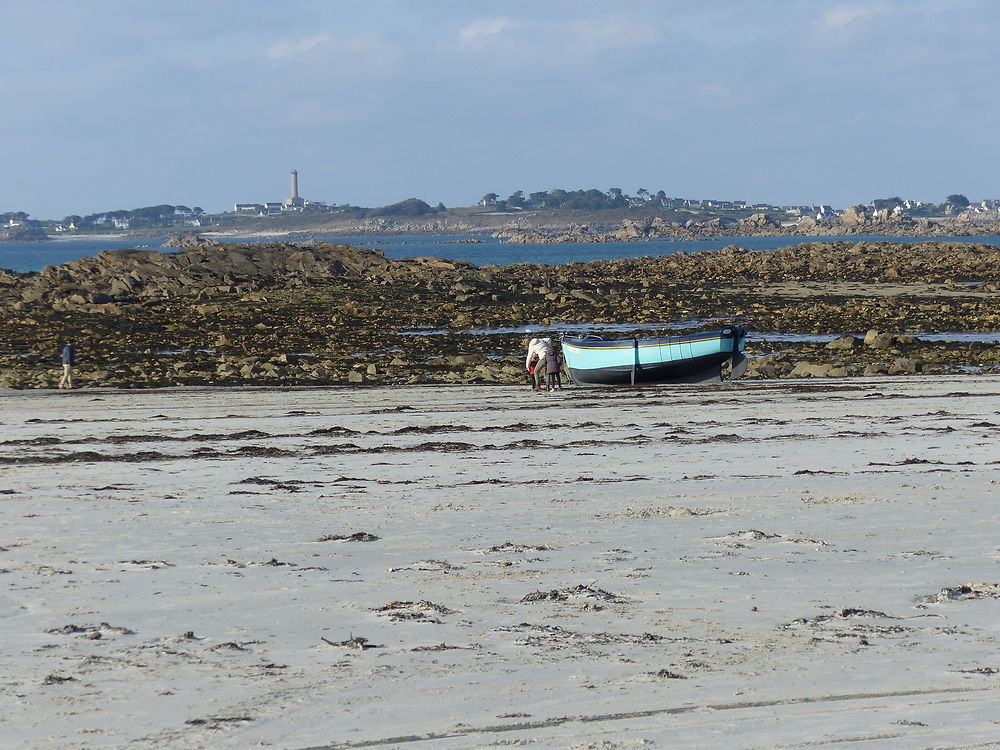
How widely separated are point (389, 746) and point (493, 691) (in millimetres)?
832

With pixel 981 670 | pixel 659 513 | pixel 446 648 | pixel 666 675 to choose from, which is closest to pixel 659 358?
pixel 659 513

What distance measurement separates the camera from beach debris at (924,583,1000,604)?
25.6 ft

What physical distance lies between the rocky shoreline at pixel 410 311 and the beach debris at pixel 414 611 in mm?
17469

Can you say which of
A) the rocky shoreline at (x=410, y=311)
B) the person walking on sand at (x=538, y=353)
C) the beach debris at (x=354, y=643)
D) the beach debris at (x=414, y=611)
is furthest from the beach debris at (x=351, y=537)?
the rocky shoreline at (x=410, y=311)

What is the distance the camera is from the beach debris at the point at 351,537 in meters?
9.71

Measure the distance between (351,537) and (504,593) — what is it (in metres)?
2.04

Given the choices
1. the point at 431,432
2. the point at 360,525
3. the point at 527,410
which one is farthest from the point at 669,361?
the point at 360,525

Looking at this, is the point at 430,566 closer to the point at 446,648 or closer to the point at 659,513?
the point at 446,648

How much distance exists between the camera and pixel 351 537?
32.1 ft

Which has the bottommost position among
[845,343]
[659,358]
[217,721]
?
[845,343]

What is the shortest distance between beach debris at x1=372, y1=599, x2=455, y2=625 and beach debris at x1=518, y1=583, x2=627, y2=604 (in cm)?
54

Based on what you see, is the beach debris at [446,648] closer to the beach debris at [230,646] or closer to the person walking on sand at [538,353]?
the beach debris at [230,646]

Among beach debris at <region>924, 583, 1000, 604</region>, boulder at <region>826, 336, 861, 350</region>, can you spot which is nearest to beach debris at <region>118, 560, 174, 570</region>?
beach debris at <region>924, 583, 1000, 604</region>

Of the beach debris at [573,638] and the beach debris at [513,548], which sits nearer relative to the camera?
the beach debris at [573,638]
